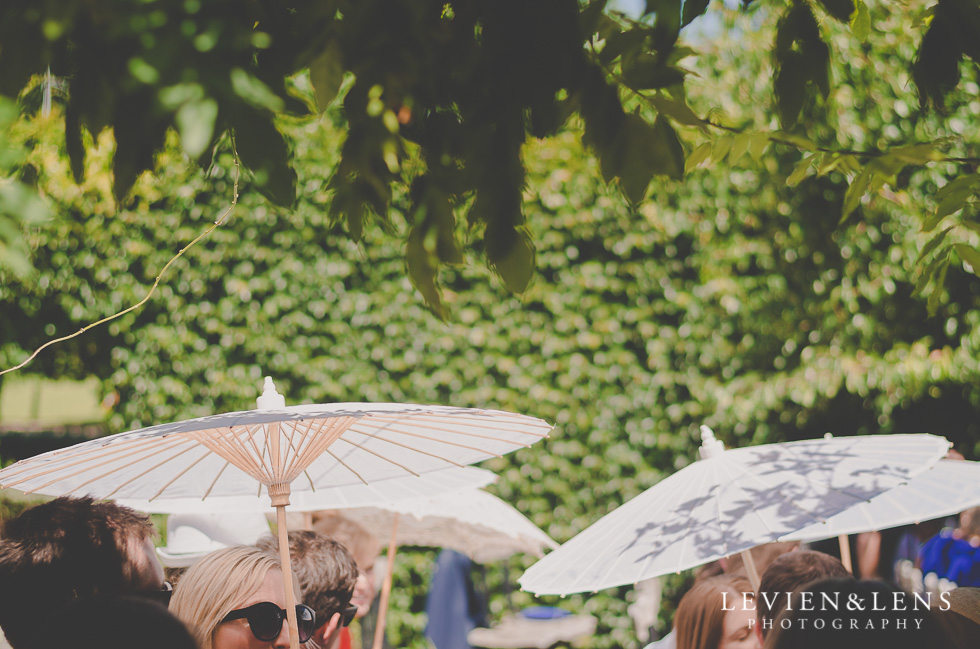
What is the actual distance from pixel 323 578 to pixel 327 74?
202cm

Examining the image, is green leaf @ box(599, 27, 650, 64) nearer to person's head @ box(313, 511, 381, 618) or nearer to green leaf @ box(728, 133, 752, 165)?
green leaf @ box(728, 133, 752, 165)

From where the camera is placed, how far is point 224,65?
3.21 ft

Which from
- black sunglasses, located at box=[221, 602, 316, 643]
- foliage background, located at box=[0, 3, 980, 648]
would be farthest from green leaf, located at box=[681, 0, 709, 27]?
foliage background, located at box=[0, 3, 980, 648]

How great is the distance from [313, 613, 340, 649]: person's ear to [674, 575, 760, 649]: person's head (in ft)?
4.16

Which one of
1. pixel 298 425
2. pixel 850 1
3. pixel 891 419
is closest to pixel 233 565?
pixel 298 425

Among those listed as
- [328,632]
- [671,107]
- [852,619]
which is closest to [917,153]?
[671,107]

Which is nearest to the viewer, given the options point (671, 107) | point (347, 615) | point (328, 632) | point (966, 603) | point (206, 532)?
point (671, 107)

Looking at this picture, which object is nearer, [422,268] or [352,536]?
[422,268]

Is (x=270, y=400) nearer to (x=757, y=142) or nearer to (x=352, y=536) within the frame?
(x=757, y=142)

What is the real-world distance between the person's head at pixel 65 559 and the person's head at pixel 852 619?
1771 millimetres

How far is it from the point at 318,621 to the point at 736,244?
3.99m

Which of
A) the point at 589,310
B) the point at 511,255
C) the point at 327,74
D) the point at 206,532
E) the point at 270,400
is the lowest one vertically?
the point at 206,532

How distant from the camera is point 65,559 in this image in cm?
205

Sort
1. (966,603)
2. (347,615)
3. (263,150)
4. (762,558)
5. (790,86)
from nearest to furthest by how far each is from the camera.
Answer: (263,150), (790,86), (966,603), (347,615), (762,558)
